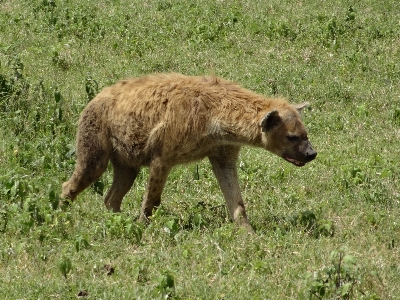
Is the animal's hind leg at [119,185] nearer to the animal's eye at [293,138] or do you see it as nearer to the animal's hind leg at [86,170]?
the animal's hind leg at [86,170]

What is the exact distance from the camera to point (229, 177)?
8.83 metres

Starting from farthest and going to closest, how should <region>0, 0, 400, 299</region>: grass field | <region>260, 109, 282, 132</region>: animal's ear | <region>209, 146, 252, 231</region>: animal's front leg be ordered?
<region>209, 146, 252, 231</region>: animal's front leg → <region>260, 109, 282, 132</region>: animal's ear → <region>0, 0, 400, 299</region>: grass field

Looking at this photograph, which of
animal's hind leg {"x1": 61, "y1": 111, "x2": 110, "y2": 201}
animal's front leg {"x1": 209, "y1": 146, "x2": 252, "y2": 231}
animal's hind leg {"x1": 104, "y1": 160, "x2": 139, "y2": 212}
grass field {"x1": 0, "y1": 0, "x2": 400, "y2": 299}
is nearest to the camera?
grass field {"x1": 0, "y1": 0, "x2": 400, "y2": 299}

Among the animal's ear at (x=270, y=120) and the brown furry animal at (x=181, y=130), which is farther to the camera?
the brown furry animal at (x=181, y=130)

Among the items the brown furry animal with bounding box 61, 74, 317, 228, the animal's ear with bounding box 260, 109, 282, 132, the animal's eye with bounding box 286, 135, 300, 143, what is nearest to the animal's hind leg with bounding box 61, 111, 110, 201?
the brown furry animal with bounding box 61, 74, 317, 228

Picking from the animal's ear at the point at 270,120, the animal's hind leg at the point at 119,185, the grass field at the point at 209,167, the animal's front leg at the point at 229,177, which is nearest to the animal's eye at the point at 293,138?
the animal's ear at the point at 270,120

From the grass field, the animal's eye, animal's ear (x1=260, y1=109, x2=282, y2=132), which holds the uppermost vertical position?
animal's ear (x1=260, y1=109, x2=282, y2=132)

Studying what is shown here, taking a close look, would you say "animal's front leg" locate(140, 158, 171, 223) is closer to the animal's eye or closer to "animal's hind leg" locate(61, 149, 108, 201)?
"animal's hind leg" locate(61, 149, 108, 201)

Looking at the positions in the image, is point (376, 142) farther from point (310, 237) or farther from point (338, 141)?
point (310, 237)

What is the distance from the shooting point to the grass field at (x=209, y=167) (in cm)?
715

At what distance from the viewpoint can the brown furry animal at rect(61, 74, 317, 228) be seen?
8.67 meters

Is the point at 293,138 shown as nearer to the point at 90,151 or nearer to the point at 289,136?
the point at 289,136

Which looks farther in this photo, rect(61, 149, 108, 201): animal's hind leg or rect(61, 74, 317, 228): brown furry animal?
rect(61, 149, 108, 201): animal's hind leg

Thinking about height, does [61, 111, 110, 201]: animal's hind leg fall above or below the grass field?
above
